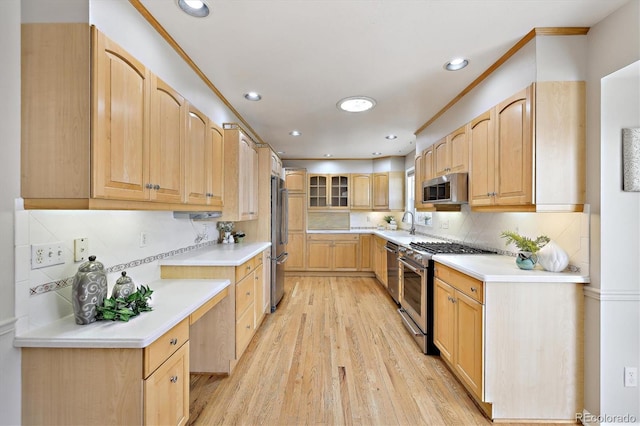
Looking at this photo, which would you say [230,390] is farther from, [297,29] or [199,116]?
[297,29]

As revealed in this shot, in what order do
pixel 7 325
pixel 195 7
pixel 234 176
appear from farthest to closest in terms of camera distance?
pixel 234 176, pixel 195 7, pixel 7 325

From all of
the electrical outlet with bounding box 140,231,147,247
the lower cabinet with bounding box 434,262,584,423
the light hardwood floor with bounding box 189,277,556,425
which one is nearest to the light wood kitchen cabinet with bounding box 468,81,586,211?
the lower cabinet with bounding box 434,262,584,423

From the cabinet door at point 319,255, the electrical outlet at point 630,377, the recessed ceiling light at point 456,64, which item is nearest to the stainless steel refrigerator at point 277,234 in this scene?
the cabinet door at point 319,255

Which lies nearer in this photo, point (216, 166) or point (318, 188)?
point (216, 166)

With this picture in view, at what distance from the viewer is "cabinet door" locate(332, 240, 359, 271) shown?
5945 mm

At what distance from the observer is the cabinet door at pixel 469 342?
194cm

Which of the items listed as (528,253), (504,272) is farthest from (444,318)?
(528,253)

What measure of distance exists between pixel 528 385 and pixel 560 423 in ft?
0.97

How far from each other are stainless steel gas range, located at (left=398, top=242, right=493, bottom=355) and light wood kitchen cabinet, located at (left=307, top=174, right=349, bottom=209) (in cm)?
309

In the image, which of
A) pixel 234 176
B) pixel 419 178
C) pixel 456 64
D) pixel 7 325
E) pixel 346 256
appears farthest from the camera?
pixel 346 256

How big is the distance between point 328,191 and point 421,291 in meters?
3.76

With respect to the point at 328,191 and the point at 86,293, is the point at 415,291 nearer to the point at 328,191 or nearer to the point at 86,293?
the point at 86,293

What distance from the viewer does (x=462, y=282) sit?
2.17 meters

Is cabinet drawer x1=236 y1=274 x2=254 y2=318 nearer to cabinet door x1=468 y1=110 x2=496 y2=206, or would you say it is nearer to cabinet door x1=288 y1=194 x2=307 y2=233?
cabinet door x1=468 y1=110 x2=496 y2=206
